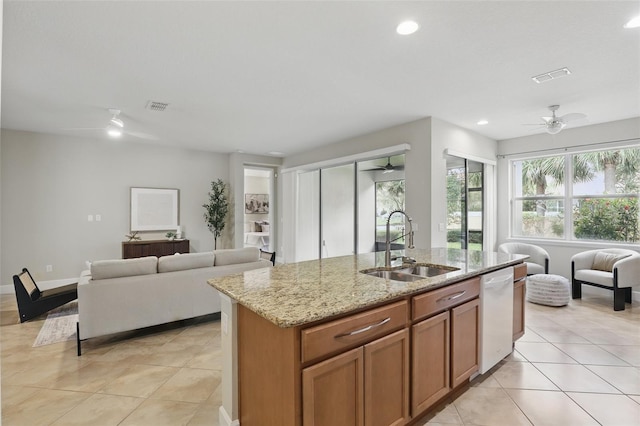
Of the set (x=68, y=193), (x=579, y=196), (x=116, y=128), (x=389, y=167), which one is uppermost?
(x=116, y=128)

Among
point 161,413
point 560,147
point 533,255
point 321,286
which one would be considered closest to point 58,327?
point 161,413

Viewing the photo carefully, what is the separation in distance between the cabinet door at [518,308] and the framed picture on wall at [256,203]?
733 centimetres

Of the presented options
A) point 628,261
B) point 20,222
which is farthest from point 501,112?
point 20,222

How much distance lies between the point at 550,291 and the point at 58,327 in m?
6.09

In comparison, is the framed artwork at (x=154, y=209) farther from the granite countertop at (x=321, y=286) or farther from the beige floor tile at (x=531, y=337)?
the beige floor tile at (x=531, y=337)

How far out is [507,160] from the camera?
19.1 ft

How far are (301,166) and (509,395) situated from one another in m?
5.51

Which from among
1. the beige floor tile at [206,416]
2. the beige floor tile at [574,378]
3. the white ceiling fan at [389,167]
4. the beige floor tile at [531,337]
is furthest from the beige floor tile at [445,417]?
the white ceiling fan at [389,167]

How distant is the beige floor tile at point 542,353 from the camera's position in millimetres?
2794

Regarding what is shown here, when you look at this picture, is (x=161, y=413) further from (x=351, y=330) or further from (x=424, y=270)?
(x=424, y=270)

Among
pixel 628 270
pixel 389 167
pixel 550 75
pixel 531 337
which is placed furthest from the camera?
pixel 389 167

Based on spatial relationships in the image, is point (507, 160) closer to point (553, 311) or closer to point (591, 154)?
point (591, 154)

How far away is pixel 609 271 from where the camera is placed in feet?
14.7

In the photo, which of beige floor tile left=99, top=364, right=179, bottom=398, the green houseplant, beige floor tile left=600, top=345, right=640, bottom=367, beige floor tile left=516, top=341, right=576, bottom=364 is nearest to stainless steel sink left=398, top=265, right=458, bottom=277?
beige floor tile left=516, top=341, right=576, bottom=364
